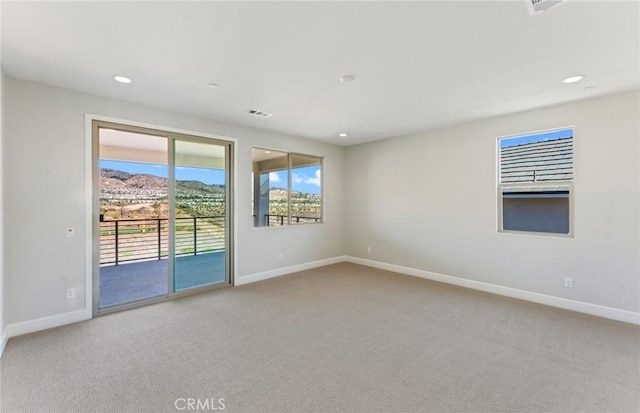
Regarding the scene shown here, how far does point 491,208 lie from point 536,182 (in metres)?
0.66

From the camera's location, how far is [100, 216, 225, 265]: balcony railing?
13.9 ft

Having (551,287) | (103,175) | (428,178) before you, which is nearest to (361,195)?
(428,178)

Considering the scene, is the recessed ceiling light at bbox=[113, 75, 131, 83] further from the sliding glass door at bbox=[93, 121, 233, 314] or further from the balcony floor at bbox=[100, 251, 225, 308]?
the balcony floor at bbox=[100, 251, 225, 308]

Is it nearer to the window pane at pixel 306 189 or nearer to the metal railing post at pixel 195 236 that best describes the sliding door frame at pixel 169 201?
the metal railing post at pixel 195 236

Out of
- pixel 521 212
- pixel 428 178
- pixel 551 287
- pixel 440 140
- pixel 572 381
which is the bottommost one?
pixel 572 381

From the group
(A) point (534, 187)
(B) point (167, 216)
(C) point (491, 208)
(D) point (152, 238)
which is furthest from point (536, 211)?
(D) point (152, 238)

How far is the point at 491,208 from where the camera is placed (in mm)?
4285

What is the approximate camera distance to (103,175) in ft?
19.7

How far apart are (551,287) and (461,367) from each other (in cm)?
237

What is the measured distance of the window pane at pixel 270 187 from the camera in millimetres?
5062

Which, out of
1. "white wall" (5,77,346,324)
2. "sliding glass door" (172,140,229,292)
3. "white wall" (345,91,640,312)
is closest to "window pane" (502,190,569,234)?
"white wall" (345,91,640,312)

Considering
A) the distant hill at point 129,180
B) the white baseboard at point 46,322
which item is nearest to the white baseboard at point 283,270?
the white baseboard at point 46,322

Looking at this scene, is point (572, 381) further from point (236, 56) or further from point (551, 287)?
point (236, 56)

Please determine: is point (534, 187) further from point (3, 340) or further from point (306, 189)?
point (3, 340)
